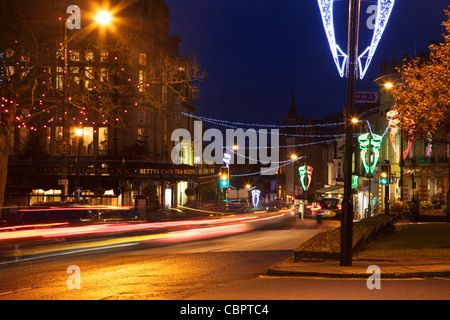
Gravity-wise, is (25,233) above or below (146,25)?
below

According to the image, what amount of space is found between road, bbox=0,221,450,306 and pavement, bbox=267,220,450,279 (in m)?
0.50

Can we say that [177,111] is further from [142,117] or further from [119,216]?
[119,216]

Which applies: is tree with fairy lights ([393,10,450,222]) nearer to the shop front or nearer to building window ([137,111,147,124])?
the shop front

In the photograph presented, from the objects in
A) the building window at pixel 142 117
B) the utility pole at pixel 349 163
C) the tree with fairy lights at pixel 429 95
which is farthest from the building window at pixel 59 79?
the utility pole at pixel 349 163

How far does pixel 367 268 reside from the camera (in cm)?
1402

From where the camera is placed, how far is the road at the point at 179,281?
11.2 meters

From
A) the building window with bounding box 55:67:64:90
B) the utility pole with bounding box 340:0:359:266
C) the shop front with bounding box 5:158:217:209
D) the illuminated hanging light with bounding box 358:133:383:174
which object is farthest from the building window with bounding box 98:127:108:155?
the utility pole with bounding box 340:0:359:266

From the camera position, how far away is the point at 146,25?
A: 52938 millimetres

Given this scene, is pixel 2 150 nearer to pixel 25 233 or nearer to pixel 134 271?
pixel 25 233

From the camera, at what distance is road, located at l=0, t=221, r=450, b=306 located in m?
11.2

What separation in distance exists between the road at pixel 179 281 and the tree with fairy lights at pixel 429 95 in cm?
990

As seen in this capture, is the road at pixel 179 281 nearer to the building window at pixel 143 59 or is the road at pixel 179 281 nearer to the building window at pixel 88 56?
the building window at pixel 88 56

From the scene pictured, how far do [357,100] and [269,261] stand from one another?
17.8 ft
